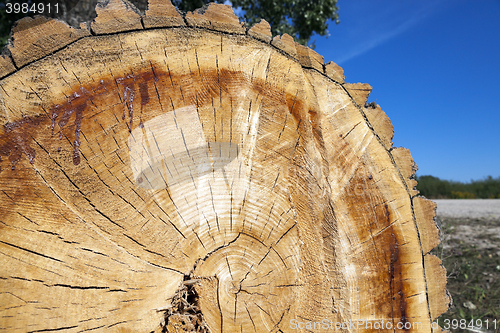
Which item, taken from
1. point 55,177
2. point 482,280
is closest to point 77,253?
point 55,177

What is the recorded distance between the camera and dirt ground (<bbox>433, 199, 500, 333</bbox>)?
339 cm

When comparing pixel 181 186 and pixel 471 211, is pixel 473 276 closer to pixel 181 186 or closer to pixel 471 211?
pixel 181 186

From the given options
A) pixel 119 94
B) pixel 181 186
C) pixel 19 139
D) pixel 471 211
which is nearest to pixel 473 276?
pixel 181 186

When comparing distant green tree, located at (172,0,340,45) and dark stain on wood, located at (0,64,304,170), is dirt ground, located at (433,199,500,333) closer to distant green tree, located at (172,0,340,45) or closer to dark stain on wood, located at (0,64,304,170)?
dark stain on wood, located at (0,64,304,170)

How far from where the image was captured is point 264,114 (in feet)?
4.46

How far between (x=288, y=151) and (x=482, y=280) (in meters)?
4.40

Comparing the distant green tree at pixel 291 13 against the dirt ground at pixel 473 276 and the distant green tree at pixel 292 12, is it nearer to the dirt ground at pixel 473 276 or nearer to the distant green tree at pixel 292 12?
the distant green tree at pixel 292 12

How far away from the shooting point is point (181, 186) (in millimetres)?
1252

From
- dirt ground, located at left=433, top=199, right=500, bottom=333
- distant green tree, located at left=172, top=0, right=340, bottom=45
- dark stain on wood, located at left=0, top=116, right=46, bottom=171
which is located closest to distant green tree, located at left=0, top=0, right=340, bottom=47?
distant green tree, located at left=172, top=0, right=340, bottom=45

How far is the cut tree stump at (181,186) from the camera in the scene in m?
1.15

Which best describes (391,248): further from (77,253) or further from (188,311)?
(77,253)

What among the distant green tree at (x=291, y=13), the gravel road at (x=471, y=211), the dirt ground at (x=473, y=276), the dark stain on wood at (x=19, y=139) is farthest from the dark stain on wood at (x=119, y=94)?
the gravel road at (x=471, y=211)

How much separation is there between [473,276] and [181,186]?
4.79 m

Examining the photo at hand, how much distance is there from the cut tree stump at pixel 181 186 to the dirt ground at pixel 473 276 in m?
1.45
